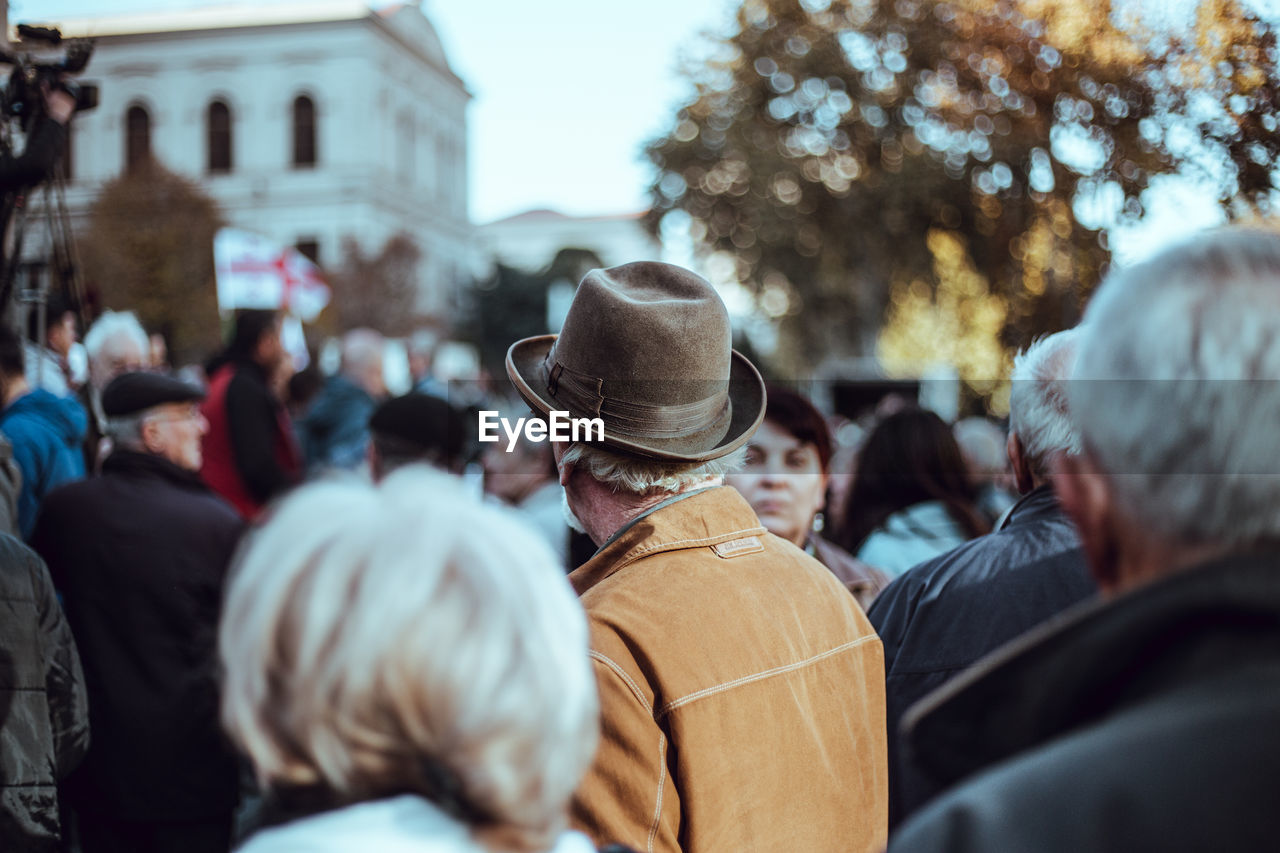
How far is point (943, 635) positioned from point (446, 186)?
6584cm

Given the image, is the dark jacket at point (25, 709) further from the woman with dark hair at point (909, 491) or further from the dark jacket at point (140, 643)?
the woman with dark hair at point (909, 491)

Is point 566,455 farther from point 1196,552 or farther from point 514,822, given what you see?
point 1196,552

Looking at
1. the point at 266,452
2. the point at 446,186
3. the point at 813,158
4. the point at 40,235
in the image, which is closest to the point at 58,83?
the point at 40,235

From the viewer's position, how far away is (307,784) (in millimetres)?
1139

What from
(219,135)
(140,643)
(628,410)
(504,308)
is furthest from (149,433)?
(504,308)

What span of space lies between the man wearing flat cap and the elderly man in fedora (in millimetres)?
1997

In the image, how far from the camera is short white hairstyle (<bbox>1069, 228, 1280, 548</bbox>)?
3.49 feet

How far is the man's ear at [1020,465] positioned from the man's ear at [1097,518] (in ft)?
5.08

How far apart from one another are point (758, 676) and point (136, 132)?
195ft

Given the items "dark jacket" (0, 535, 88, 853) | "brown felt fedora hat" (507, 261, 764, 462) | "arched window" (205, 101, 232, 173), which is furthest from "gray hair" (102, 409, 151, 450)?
"arched window" (205, 101, 232, 173)

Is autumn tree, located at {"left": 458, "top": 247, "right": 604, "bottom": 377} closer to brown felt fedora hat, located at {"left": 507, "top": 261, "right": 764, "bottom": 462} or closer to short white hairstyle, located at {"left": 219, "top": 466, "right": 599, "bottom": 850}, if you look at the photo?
brown felt fedora hat, located at {"left": 507, "top": 261, "right": 764, "bottom": 462}

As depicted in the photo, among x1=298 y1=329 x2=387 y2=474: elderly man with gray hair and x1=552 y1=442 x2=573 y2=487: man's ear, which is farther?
x1=298 y1=329 x2=387 y2=474: elderly man with gray hair

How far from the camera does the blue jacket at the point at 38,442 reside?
4.42m

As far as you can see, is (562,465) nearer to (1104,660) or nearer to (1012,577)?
(1012,577)
